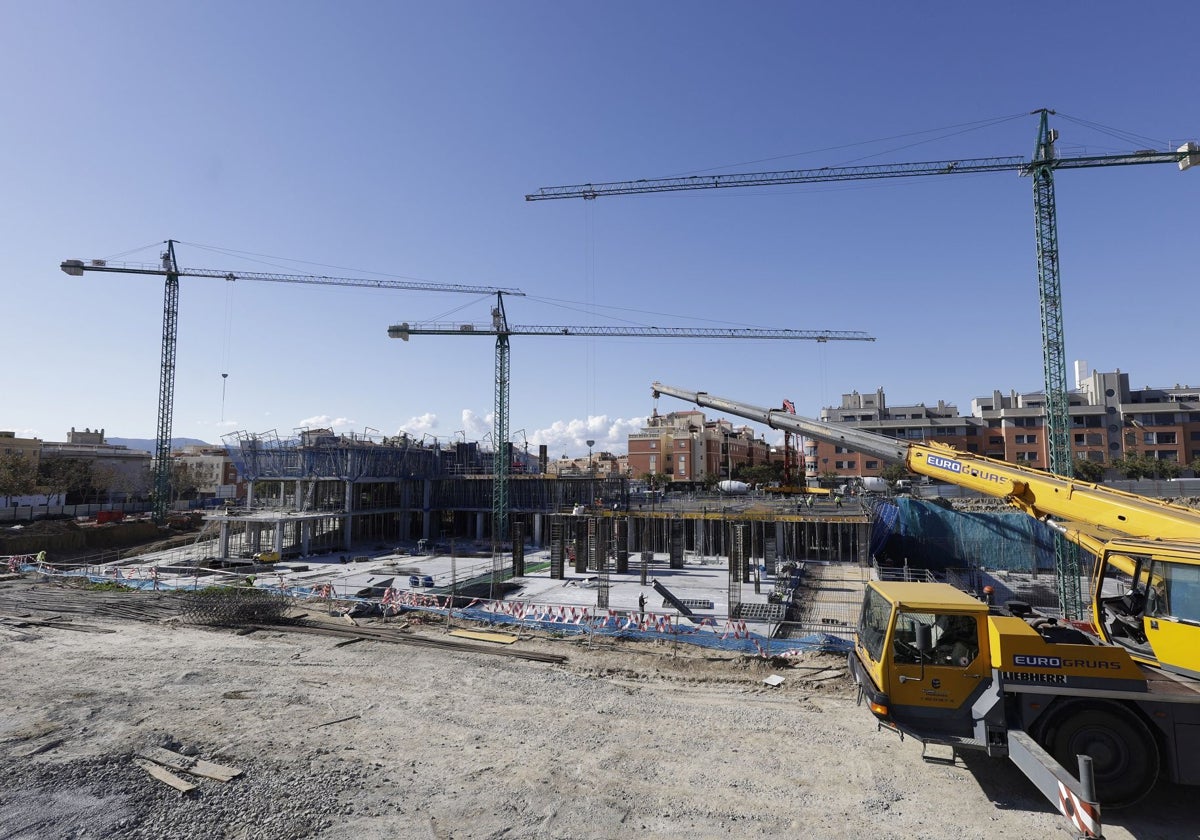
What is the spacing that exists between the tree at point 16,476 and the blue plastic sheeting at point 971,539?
69.1 metres

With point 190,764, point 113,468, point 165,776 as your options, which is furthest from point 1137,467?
point 113,468

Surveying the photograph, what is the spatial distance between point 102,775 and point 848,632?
16.7 metres

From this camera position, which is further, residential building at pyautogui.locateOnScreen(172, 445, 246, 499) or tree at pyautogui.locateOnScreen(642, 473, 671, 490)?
tree at pyautogui.locateOnScreen(642, 473, 671, 490)

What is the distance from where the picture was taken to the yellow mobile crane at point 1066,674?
8.05 m

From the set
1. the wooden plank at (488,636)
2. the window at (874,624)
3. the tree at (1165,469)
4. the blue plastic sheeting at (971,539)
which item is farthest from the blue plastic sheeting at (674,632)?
the tree at (1165,469)

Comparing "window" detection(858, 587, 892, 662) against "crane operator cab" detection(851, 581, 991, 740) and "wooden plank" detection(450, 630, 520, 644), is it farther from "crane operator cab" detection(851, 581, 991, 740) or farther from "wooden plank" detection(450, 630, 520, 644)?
"wooden plank" detection(450, 630, 520, 644)

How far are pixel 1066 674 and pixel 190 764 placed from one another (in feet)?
42.5

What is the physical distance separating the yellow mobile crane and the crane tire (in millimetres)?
13

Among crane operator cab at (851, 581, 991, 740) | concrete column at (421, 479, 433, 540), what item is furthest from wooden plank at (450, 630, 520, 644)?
concrete column at (421, 479, 433, 540)

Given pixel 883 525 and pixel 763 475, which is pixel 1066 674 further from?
pixel 763 475

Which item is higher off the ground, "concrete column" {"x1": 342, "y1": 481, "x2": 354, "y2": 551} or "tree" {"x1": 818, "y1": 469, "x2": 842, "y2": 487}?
"tree" {"x1": 818, "y1": 469, "x2": 842, "y2": 487}

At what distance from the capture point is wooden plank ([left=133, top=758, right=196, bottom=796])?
30.0 feet

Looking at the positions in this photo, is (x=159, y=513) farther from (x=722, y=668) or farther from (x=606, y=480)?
(x=722, y=668)

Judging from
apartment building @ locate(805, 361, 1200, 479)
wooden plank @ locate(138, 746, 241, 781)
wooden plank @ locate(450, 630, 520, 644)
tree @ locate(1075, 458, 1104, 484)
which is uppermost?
apartment building @ locate(805, 361, 1200, 479)
